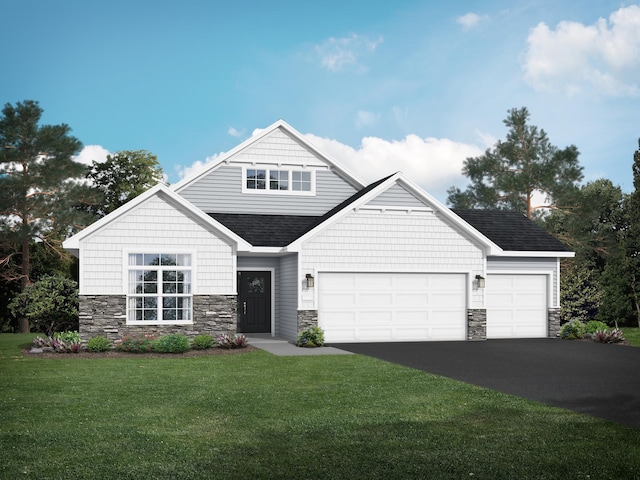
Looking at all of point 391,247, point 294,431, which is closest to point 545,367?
point 391,247

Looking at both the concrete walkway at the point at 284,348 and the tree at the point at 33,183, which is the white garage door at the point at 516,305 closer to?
the concrete walkway at the point at 284,348

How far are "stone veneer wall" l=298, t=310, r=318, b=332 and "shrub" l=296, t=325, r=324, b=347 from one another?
0.53 m

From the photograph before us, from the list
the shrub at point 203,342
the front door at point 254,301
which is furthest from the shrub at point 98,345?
the front door at point 254,301

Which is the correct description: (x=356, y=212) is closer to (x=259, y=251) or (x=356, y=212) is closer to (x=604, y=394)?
(x=259, y=251)

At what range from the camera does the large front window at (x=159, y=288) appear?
19.7 meters

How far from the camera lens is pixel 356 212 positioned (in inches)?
840

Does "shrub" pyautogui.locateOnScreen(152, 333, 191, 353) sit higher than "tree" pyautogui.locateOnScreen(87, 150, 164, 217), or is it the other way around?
"tree" pyautogui.locateOnScreen(87, 150, 164, 217)

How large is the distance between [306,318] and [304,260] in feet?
5.50

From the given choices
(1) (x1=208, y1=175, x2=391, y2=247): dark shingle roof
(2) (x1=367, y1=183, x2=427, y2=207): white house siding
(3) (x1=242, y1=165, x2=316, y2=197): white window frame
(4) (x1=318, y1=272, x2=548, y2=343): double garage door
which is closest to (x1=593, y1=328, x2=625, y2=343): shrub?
(4) (x1=318, y1=272, x2=548, y2=343): double garage door

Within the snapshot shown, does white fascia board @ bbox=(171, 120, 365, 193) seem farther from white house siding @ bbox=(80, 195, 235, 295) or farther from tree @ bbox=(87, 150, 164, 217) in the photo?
tree @ bbox=(87, 150, 164, 217)

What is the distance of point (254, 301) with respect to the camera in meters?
24.1

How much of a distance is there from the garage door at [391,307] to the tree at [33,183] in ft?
57.7

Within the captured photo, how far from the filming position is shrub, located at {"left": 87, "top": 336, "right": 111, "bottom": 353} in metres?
18.3

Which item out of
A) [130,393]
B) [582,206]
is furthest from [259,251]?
[582,206]
